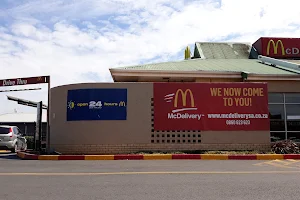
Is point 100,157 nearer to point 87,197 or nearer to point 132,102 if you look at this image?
point 132,102

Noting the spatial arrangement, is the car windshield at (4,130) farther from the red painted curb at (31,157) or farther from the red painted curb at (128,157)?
the red painted curb at (128,157)

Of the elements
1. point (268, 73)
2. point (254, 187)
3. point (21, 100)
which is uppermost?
point (268, 73)

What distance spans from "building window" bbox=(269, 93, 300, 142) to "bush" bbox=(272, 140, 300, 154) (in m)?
1.87

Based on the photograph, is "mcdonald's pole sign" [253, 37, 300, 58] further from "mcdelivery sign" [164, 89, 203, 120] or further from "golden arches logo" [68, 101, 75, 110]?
"golden arches logo" [68, 101, 75, 110]

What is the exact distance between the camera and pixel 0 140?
597 inches

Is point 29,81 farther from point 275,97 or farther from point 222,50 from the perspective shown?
point 222,50

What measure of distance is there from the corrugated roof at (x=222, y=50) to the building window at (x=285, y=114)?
7.16 meters

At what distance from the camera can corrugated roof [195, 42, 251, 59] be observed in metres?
22.5

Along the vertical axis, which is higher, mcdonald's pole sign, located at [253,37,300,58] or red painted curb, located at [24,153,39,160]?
mcdonald's pole sign, located at [253,37,300,58]

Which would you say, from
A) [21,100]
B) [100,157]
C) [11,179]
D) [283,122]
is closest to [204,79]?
[283,122]

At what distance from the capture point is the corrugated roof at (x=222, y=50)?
73.7 ft

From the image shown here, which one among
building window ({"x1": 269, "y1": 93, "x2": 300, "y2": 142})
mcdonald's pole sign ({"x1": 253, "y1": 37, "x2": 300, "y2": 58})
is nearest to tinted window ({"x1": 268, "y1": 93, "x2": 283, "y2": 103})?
Answer: building window ({"x1": 269, "y1": 93, "x2": 300, "y2": 142})

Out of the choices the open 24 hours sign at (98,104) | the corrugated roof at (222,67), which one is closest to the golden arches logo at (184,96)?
the open 24 hours sign at (98,104)

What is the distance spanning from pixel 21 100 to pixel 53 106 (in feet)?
13.2
